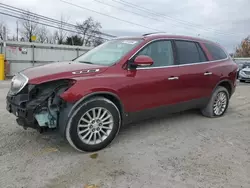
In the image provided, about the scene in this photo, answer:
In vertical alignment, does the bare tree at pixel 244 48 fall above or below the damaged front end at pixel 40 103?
above

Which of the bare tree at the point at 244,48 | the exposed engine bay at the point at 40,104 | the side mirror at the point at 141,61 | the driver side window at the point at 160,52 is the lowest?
the exposed engine bay at the point at 40,104

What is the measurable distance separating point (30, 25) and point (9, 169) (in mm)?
49110

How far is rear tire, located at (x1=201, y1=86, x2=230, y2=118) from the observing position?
5.14m

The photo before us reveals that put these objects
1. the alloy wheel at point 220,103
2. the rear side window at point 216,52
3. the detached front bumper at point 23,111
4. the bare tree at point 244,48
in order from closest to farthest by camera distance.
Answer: the detached front bumper at point 23,111 < the rear side window at point 216,52 < the alloy wheel at point 220,103 < the bare tree at point 244,48

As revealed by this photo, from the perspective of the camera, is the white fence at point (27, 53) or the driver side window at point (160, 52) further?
the white fence at point (27, 53)

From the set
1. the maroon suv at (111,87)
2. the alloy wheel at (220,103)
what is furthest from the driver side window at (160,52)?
the alloy wheel at (220,103)

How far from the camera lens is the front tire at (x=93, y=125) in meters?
3.14

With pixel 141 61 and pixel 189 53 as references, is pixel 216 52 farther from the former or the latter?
pixel 141 61

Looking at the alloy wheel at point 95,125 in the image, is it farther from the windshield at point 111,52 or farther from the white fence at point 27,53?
the white fence at point 27,53

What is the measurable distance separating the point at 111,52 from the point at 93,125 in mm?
1358

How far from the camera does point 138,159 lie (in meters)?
3.19

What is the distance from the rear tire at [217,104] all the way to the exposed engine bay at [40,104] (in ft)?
10.9

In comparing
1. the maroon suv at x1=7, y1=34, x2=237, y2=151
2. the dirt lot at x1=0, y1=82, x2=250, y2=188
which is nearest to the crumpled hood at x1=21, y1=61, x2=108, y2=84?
the maroon suv at x1=7, y1=34, x2=237, y2=151

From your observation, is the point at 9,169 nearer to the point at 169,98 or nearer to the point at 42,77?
the point at 42,77
